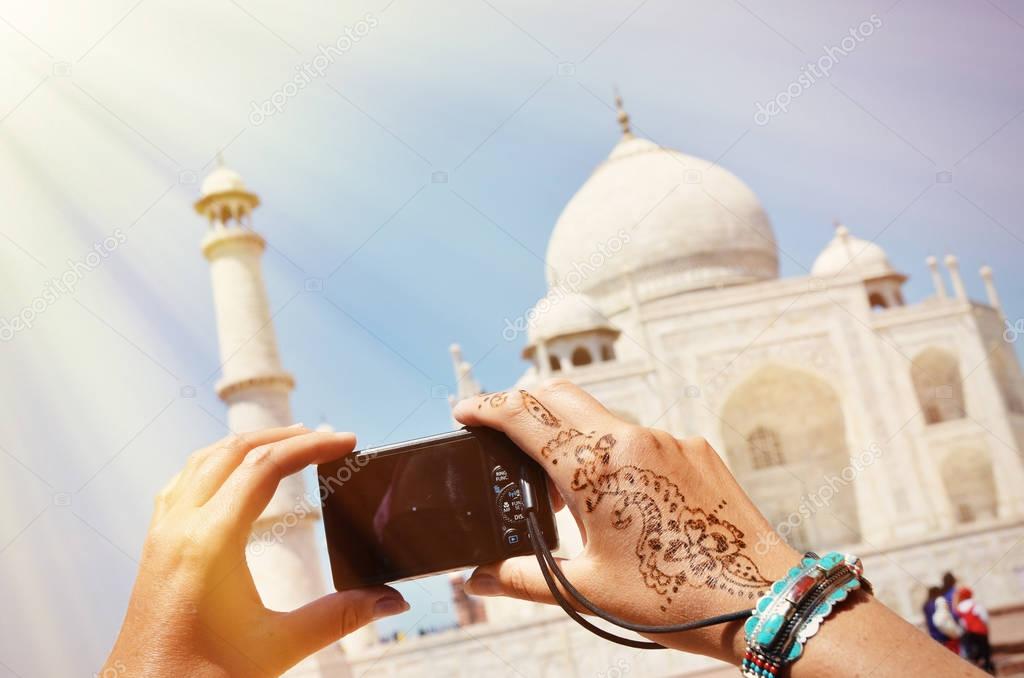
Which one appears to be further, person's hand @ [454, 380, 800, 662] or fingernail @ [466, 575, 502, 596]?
fingernail @ [466, 575, 502, 596]

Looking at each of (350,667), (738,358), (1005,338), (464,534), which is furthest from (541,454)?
(1005,338)

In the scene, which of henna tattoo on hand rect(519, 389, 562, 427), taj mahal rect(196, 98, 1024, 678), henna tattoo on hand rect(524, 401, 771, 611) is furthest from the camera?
taj mahal rect(196, 98, 1024, 678)

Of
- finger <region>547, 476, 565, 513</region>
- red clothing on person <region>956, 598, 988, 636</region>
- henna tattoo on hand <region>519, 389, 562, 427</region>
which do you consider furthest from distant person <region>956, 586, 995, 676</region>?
henna tattoo on hand <region>519, 389, 562, 427</region>

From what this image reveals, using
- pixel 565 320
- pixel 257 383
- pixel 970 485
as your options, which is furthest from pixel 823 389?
pixel 257 383

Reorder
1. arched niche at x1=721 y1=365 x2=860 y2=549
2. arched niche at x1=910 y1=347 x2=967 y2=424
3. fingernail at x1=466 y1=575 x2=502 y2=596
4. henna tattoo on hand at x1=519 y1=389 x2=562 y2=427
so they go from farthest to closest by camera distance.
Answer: arched niche at x1=910 y1=347 x2=967 y2=424 → arched niche at x1=721 y1=365 x2=860 y2=549 → fingernail at x1=466 y1=575 x2=502 y2=596 → henna tattoo on hand at x1=519 y1=389 x2=562 y2=427

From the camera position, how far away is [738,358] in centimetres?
1158

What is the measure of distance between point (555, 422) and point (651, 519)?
0.12 m

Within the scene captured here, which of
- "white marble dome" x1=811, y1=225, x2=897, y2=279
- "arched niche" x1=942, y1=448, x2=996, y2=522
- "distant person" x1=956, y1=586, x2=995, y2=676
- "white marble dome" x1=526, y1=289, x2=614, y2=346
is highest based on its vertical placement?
"white marble dome" x1=811, y1=225, x2=897, y2=279

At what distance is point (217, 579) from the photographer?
0.87 meters

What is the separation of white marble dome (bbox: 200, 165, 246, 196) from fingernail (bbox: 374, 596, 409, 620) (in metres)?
7.90

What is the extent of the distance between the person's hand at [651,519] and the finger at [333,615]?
238 millimetres

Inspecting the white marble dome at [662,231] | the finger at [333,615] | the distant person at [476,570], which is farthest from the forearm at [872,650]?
the white marble dome at [662,231]

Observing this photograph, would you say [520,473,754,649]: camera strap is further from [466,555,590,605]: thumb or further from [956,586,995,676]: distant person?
[956,586,995,676]: distant person

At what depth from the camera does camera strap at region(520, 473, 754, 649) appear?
0.72 meters
